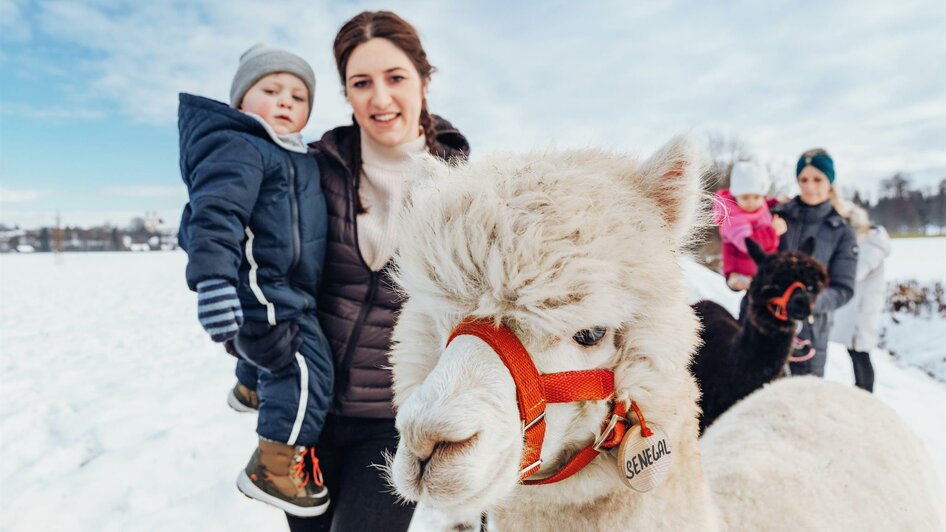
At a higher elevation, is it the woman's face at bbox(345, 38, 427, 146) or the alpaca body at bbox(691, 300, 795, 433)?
the woman's face at bbox(345, 38, 427, 146)

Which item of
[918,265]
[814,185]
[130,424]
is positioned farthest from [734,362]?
[918,265]

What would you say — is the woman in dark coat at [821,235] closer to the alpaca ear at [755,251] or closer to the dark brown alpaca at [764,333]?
the alpaca ear at [755,251]

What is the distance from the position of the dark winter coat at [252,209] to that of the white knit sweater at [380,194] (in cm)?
15

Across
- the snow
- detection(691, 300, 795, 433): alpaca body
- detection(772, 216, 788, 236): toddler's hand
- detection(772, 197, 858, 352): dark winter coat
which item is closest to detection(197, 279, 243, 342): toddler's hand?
detection(691, 300, 795, 433): alpaca body

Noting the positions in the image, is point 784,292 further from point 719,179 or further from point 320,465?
point 320,465

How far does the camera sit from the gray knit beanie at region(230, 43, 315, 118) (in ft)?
7.04

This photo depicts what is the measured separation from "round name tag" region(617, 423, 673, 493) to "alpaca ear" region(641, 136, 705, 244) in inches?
18.5

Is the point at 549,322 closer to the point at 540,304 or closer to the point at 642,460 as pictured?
the point at 540,304

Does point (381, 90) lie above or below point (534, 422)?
above

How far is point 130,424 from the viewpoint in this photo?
466 cm

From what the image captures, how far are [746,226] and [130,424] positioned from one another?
608 cm

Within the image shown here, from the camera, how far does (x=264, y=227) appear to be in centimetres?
168

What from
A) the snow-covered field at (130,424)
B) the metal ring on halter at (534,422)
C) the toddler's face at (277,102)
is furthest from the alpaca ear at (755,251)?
the metal ring on halter at (534,422)

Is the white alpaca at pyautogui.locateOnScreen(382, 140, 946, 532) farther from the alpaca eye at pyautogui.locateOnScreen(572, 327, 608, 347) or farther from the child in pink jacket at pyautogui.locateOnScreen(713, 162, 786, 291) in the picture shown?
the child in pink jacket at pyautogui.locateOnScreen(713, 162, 786, 291)
